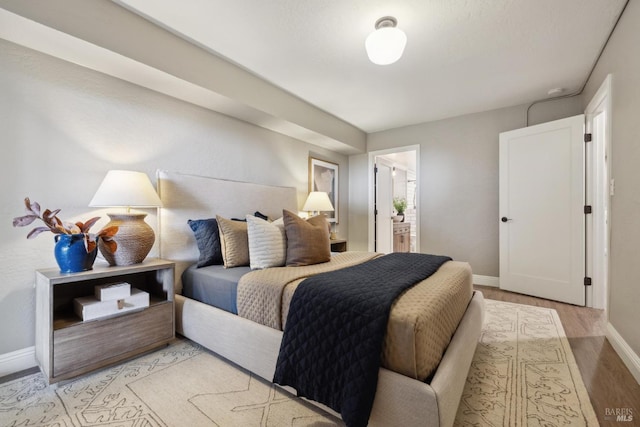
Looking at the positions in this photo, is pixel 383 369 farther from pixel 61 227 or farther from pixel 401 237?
pixel 401 237

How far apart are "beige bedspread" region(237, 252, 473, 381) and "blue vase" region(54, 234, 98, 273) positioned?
980mm

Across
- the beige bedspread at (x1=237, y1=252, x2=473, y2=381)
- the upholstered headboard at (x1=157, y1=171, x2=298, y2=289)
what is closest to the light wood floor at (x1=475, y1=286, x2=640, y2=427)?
the beige bedspread at (x1=237, y1=252, x2=473, y2=381)

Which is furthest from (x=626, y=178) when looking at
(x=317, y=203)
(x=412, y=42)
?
(x=317, y=203)

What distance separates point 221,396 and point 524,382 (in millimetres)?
1726

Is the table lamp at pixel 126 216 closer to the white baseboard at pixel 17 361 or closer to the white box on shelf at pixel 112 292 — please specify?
the white box on shelf at pixel 112 292

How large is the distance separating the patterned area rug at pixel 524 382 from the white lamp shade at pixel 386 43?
7.19ft

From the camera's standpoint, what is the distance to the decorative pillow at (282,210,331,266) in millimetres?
2100

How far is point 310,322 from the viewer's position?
131 cm

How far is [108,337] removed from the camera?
172 centimetres

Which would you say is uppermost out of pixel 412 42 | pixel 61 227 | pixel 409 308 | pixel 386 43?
pixel 412 42

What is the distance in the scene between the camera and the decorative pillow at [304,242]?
6.89 feet

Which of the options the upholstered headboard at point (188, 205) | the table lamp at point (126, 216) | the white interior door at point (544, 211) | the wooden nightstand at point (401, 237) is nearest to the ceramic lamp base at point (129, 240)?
the table lamp at point (126, 216)

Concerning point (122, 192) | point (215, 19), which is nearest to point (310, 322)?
point (122, 192)

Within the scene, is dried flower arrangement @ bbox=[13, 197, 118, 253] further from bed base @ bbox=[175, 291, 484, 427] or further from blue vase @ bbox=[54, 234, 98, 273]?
bed base @ bbox=[175, 291, 484, 427]
